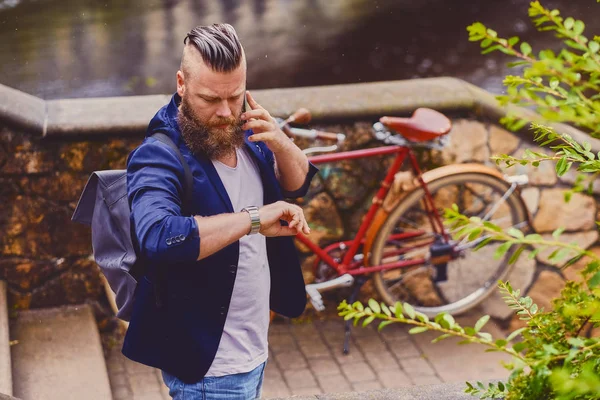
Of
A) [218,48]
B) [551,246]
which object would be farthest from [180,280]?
[551,246]

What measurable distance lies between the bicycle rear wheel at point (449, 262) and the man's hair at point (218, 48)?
2400 millimetres

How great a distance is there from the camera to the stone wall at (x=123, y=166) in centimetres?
484

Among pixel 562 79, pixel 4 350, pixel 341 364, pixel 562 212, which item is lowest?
pixel 341 364

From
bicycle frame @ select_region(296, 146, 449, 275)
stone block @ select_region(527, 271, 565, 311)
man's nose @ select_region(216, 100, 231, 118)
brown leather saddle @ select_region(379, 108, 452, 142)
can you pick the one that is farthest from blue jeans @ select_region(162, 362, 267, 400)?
stone block @ select_region(527, 271, 565, 311)

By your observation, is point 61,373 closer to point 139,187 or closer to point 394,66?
point 139,187

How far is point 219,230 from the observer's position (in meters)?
2.61

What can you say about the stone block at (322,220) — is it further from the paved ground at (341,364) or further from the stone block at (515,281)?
the stone block at (515,281)

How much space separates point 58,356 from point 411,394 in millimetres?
2490

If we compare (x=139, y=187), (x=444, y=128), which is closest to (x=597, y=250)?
(x=444, y=128)

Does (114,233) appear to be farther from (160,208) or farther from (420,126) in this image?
(420,126)

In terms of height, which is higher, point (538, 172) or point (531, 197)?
point (538, 172)

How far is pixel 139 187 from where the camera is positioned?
263cm

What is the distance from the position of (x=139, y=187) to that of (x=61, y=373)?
230 cm

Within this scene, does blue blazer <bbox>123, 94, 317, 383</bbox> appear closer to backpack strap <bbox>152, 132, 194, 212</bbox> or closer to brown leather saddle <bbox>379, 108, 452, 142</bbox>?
backpack strap <bbox>152, 132, 194, 212</bbox>
